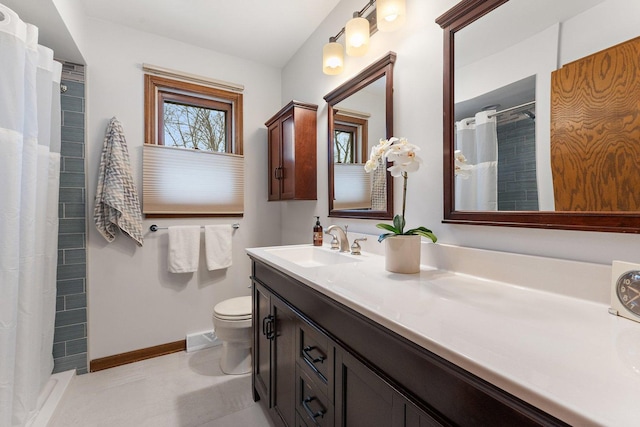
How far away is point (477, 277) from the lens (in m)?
1.00

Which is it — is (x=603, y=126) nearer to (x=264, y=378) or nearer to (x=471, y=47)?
(x=471, y=47)

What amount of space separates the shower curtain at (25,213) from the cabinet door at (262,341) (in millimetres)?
1029

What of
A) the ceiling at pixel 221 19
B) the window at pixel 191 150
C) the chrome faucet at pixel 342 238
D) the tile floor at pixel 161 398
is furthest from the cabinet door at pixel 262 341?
the ceiling at pixel 221 19

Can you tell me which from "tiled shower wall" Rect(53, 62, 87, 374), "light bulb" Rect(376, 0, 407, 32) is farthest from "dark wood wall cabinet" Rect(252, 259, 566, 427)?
"tiled shower wall" Rect(53, 62, 87, 374)

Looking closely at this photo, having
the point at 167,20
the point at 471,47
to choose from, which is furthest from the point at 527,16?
the point at 167,20

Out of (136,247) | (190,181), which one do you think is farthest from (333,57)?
(136,247)

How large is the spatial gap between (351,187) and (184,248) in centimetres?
141

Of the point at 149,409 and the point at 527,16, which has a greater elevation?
the point at 527,16

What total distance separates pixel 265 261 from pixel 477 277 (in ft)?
3.00

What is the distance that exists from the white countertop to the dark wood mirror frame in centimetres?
20

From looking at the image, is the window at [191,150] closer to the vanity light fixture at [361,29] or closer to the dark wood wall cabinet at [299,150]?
the dark wood wall cabinet at [299,150]

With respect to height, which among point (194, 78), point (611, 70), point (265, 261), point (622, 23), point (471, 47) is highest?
point (194, 78)

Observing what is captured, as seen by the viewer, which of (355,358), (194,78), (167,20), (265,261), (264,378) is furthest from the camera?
(194,78)

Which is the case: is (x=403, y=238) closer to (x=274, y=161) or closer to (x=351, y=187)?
(x=351, y=187)
